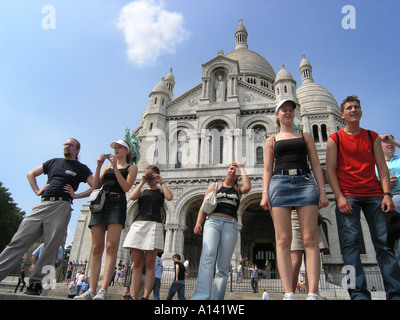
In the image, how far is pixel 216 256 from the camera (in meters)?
3.82

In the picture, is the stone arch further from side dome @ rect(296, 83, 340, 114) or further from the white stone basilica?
side dome @ rect(296, 83, 340, 114)

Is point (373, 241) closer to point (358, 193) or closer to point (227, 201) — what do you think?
point (358, 193)

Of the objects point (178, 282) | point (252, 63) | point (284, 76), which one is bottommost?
point (178, 282)

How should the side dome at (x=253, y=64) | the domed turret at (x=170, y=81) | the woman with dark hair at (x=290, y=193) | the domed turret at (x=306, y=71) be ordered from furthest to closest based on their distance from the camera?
1. the side dome at (x=253, y=64)
2. the domed turret at (x=306, y=71)
3. the domed turret at (x=170, y=81)
4. the woman with dark hair at (x=290, y=193)

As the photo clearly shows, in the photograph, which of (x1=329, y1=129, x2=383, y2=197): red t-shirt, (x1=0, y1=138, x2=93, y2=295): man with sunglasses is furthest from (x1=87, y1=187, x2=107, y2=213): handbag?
(x1=329, y1=129, x2=383, y2=197): red t-shirt

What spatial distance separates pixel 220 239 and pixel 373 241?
1811mm

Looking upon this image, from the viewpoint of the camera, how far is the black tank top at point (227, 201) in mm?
4062

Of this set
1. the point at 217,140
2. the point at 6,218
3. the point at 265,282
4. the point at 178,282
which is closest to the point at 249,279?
the point at 265,282

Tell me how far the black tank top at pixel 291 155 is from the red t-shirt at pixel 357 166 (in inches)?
19.3

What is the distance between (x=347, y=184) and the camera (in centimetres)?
360

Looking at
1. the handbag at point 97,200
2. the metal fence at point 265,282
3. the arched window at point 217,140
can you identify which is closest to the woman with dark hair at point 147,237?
the handbag at point 97,200

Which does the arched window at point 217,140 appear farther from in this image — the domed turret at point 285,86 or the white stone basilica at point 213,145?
the domed turret at point 285,86
